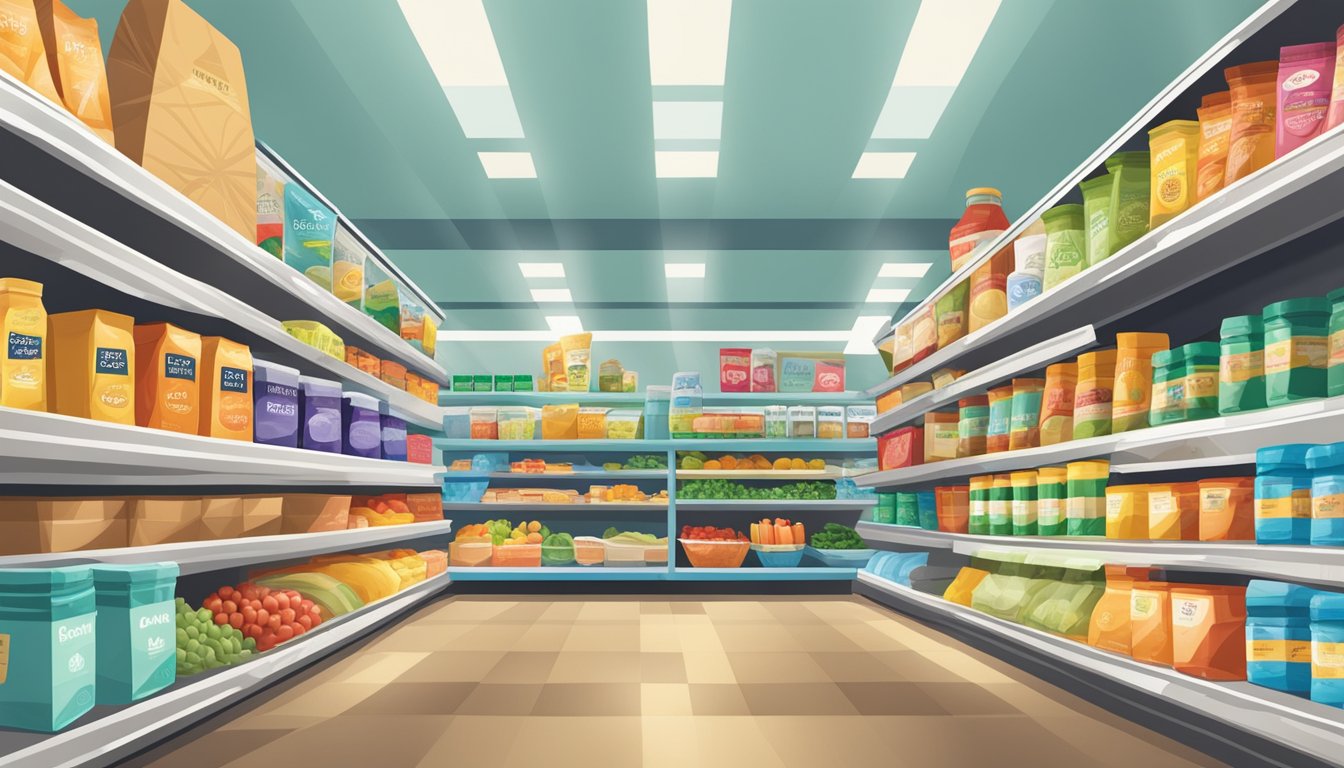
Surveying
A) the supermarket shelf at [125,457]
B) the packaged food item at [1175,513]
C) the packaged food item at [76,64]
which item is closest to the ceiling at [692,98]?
the packaged food item at [76,64]

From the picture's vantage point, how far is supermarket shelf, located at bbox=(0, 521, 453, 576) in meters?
1.82

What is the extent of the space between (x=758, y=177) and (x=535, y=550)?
3.77 meters

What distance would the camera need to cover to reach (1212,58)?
208cm

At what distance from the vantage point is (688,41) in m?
Answer: 4.41

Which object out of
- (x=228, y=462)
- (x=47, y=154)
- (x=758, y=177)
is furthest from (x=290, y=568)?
(x=758, y=177)

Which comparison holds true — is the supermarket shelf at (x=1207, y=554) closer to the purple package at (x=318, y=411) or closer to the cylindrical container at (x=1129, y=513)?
the cylindrical container at (x=1129, y=513)

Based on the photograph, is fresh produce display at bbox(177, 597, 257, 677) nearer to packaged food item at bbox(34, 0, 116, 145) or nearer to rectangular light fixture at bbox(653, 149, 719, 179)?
packaged food item at bbox(34, 0, 116, 145)

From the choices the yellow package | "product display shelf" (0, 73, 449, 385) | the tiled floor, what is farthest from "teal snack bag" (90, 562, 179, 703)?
"product display shelf" (0, 73, 449, 385)

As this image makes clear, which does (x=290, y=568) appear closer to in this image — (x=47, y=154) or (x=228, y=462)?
(x=228, y=462)

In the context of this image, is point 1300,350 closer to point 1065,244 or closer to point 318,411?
point 1065,244

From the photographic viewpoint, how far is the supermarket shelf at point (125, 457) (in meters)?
1.57

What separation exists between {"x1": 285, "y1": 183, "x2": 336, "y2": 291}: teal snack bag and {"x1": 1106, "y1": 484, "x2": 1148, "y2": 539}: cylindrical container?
3.43 metres

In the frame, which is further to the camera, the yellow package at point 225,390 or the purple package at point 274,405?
the purple package at point 274,405

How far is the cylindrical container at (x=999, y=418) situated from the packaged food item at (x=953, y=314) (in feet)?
1.92
